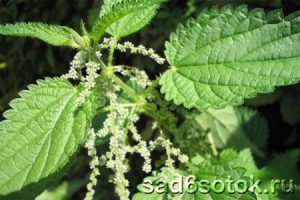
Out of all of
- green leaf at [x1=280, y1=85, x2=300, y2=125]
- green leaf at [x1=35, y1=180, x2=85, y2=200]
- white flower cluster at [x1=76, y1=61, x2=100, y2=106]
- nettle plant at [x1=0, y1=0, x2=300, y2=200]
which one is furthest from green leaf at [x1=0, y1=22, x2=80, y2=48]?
green leaf at [x1=280, y1=85, x2=300, y2=125]

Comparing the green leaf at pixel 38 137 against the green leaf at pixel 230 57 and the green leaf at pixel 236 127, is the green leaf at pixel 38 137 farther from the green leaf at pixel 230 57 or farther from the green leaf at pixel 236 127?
the green leaf at pixel 236 127

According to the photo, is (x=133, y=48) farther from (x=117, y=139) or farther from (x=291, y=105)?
(x=291, y=105)

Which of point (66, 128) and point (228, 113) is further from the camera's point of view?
point (228, 113)

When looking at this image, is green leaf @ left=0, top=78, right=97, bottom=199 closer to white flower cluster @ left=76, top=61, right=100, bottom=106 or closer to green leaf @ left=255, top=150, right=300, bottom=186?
white flower cluster @ left=76, top=61, right=100, bottom=106

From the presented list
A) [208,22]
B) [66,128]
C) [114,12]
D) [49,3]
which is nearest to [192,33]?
[208,22]

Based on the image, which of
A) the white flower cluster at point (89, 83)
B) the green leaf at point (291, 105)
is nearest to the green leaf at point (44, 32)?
the white flower cluster at point (89, 83)

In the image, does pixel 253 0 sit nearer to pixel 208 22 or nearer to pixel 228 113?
pixel 228 113
